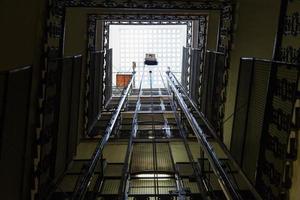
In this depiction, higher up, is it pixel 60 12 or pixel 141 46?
pixel 60 12

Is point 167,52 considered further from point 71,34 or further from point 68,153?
point 68,153

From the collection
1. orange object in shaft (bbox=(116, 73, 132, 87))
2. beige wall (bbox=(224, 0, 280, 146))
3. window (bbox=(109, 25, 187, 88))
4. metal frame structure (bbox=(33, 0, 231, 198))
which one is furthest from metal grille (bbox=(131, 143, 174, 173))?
window (bbox=(109, 25, 187, 88))

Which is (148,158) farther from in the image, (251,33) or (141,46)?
(141,46)

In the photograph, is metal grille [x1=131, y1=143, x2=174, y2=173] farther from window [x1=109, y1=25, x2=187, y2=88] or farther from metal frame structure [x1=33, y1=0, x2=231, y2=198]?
window [x1=109, y1=25, x2=187, y2=88]

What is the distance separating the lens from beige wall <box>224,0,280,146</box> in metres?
5.29

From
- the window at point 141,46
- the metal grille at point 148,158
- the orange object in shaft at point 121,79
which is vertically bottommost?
the metal grille at point 148,158

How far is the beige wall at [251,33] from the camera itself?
5.29 m

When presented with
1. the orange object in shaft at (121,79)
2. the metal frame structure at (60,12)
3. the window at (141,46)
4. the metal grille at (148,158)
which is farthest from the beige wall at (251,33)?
the window at (141,46)

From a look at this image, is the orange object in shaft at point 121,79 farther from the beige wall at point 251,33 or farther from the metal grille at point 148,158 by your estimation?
the beige wall at point 251,33

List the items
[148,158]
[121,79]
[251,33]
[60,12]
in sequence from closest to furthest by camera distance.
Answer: [60,12] → [251,33] → [148,158] → [121,79]

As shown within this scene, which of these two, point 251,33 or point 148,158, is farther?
point 148,158

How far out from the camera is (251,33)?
589 centimetres

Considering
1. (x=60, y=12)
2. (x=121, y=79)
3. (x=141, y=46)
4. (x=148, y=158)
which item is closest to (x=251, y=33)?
(x=148, y=158)

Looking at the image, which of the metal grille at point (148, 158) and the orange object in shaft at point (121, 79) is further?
the orange object in shaft at point (121, 79)
